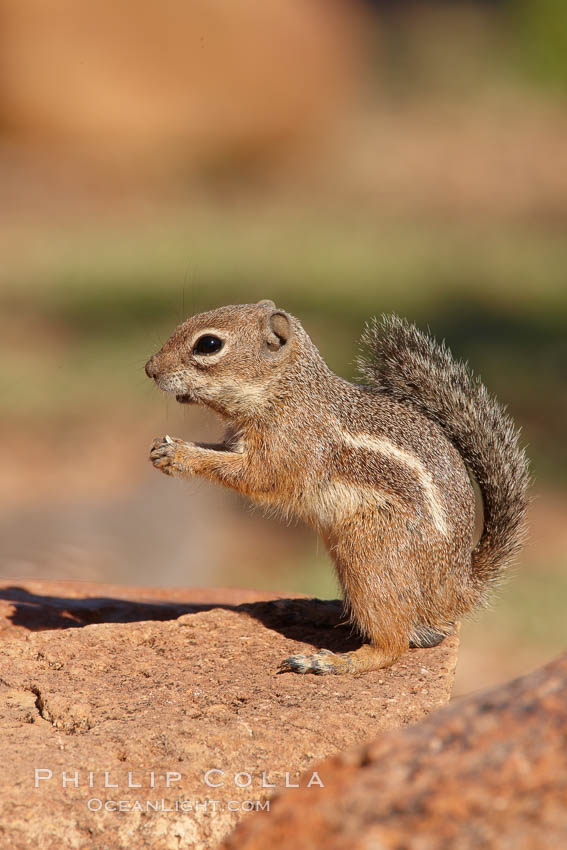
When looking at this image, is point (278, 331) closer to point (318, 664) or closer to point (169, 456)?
point (169, 456)

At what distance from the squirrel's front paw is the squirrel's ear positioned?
0.63 m

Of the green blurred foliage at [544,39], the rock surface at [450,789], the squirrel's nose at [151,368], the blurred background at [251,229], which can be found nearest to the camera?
the rock surface at [450,789]

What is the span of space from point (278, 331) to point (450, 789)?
3136mm

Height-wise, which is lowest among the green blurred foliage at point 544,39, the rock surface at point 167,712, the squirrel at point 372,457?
the rock surface at point 167,712

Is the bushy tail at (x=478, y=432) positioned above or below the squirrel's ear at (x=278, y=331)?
below

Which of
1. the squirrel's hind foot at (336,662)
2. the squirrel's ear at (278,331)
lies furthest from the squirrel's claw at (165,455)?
the squirrel's hind foot at (336,662)

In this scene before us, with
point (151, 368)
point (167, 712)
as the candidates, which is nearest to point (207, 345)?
point (151, 368)

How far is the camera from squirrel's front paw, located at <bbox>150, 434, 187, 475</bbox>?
15.9ft

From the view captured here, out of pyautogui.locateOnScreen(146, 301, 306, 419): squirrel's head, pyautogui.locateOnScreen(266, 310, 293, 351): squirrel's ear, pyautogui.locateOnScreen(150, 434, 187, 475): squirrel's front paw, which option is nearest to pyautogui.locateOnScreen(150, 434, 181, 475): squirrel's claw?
pyautogui.locateOnScreen(150, 434, 187, 475): squirrel's front paw

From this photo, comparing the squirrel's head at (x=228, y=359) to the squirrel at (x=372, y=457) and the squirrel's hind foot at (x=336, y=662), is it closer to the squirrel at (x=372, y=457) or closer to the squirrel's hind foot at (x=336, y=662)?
the squirrel at (x=372, y=457)

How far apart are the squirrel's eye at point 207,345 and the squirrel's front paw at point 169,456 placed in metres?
0.42

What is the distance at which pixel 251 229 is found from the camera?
19.4 metres

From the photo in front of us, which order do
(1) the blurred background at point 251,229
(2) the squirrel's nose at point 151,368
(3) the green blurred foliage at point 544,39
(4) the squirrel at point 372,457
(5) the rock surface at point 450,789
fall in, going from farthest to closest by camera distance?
1. (3) the green blurred foliage at point 544,39
2. (1) the blurred background at point 251,229
3. (2) the squirrel's nose at point 151,368
4. (4) the squirrel at point 372,457
5. (5) the rock surface at point 450,789

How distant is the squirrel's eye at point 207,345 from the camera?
491 centimetres
